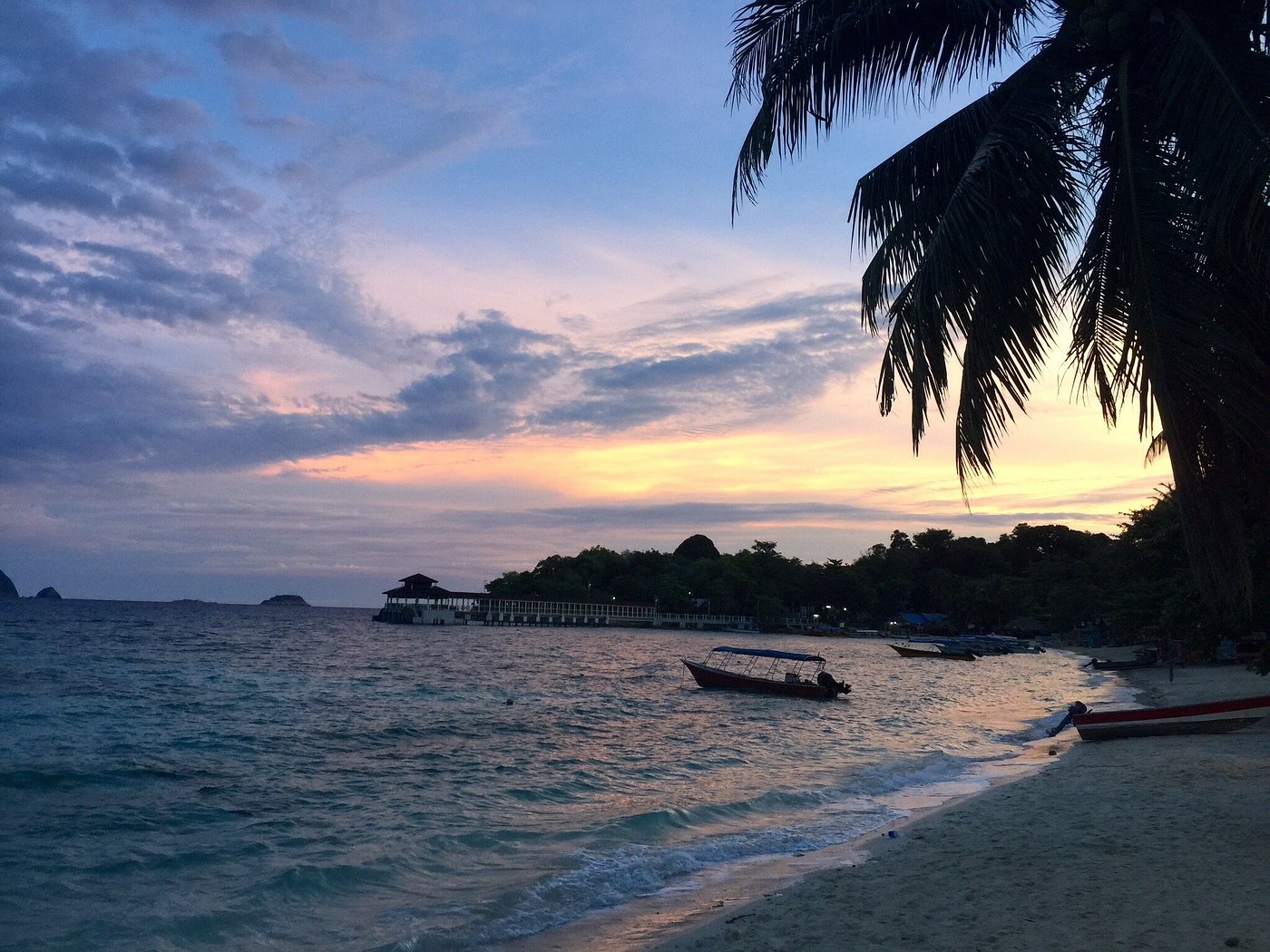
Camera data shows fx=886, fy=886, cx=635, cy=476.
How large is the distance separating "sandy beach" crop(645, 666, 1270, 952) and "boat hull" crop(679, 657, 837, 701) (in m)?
23.5

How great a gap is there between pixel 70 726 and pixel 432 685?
17288mm

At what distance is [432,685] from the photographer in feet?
131

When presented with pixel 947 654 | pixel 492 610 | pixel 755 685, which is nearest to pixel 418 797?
pixel 755 685

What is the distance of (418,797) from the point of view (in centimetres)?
1614

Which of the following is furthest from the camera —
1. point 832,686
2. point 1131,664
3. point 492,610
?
point 492,610

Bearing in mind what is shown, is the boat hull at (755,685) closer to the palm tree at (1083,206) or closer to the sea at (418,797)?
the sea at (418,797)

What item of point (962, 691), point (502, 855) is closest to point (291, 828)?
point (502, 855)

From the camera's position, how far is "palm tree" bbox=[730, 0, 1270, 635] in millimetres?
4953

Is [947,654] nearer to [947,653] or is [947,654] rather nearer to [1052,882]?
[947,653]

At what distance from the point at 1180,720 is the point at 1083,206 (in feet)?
58.9

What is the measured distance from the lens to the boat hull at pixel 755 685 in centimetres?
3719

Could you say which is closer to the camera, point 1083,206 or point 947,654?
point 1083,206

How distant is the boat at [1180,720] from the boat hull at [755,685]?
1713cm

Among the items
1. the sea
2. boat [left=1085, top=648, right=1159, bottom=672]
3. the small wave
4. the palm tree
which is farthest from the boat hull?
the palm tree
